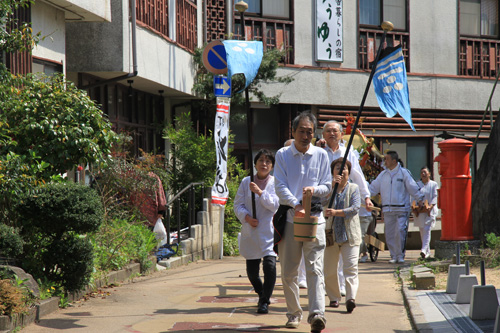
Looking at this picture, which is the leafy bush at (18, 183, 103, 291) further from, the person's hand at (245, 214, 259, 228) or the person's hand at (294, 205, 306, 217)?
the person's hand at (294, 205, 306, 217)

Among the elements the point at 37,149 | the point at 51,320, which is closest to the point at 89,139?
the point at 37,149

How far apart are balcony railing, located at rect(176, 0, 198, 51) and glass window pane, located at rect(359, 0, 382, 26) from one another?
6.52m

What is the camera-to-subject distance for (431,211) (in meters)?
16.4

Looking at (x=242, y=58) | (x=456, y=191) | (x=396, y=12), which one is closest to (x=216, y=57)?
(x=242, y=58)

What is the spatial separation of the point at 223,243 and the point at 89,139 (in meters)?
8.25

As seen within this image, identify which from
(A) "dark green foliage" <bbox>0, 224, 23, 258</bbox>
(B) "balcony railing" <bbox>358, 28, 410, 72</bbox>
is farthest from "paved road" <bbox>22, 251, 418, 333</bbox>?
(B) "balcony railing" <bbox>358, 28, 410, 72</bbox>

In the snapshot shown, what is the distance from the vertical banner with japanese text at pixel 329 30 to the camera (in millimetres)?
23281

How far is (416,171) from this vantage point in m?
Result: 25.5

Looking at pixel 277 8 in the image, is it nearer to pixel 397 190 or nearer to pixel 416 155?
pixel 416 155

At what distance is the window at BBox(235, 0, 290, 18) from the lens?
23.0 m

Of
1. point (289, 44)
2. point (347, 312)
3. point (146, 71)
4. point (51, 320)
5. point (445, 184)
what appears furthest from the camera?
point (289, 44)

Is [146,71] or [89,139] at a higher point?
[146,71]

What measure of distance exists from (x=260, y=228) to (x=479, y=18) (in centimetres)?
2021

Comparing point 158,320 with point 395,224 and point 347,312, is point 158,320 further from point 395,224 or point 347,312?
point 395,224
